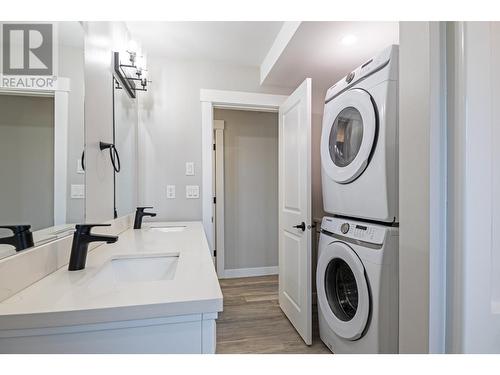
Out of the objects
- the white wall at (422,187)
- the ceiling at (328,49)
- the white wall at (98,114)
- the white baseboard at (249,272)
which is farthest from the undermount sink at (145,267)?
the white baseboard at (249,272)

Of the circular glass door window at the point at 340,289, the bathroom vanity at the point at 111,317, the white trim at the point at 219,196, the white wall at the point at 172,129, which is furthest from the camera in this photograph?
the white trim at the point at 219,196

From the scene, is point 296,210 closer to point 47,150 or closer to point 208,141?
point 208,141

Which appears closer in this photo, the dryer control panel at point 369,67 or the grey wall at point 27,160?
the grey wall at point 27,160

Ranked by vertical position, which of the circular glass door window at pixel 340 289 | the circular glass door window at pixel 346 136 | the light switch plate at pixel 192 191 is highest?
the circular glass door window at pixel 346 136

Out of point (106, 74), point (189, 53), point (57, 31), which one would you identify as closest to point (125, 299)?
point (57, 31)

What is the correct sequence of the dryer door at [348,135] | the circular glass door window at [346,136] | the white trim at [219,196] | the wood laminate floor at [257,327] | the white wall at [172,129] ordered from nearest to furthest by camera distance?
the dryer door at [348,135] → the circular glass door window at [346,136] → the wood laminate floor at [257,327] → the white wall at [172,129] → the white trim at [219,196]

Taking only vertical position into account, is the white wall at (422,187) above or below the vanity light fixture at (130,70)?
below

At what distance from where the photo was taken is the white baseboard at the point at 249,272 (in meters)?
3.16

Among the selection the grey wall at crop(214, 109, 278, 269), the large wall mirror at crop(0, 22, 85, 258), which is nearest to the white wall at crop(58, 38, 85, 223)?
the large wall mirror at crop(0, 22, 85, 258)

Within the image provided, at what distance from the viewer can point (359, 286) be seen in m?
1.27

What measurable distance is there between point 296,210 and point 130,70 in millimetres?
1670

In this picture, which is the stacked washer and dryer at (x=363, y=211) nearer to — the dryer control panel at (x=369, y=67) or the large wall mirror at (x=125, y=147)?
the dryer control panel at (x=369, y=67)

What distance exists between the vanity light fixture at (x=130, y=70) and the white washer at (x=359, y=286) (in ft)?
5.72
